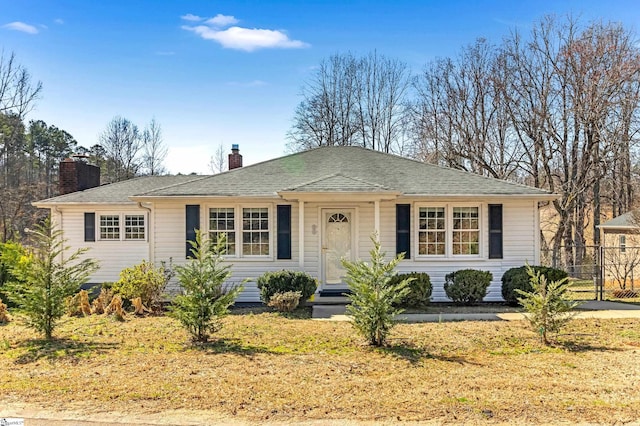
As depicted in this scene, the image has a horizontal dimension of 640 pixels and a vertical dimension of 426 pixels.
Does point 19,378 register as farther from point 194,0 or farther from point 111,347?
point 194,0

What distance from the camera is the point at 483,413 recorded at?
4766mm

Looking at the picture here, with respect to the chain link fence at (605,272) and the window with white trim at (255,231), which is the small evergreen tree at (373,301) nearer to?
the chain link fence at (605,272)

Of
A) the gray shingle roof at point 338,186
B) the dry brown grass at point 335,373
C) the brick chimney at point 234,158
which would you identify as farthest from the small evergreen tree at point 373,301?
the brick chimney at point 234,158

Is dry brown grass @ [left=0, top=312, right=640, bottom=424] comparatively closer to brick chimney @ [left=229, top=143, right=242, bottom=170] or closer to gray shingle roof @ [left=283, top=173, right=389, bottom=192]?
gray shingle roof @ [left=283, top=173, right=389, bottom=192]

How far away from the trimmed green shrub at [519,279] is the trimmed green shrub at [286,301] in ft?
17.4

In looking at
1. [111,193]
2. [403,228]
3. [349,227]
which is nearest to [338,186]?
[349,227]

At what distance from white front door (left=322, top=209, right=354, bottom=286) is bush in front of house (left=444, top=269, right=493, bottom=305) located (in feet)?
9.27

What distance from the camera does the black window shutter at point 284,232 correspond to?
12.4m

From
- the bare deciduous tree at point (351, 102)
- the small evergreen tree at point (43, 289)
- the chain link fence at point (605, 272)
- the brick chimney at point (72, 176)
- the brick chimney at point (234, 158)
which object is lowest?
the chain link fence at point (605, 272)

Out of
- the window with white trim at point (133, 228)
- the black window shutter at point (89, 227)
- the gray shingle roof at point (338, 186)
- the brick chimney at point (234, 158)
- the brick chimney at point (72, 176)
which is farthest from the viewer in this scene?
the brick chimney at point (234, 158)

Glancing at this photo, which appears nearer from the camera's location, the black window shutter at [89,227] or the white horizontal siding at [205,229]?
the white horizontal siding at [205,229]

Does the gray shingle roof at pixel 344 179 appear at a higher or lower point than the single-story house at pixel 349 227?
higher

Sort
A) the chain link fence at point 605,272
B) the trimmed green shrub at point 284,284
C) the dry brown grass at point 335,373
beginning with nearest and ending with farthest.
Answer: the dry brown grass at point 335,373 < the trimmed green shrub at point 284,284 < the chain link fence at point 605,272

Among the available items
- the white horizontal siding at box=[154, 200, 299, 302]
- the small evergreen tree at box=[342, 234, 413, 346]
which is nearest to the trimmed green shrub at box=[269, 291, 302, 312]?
the white horizontal siding at box=[154, 200, 299, 302]
